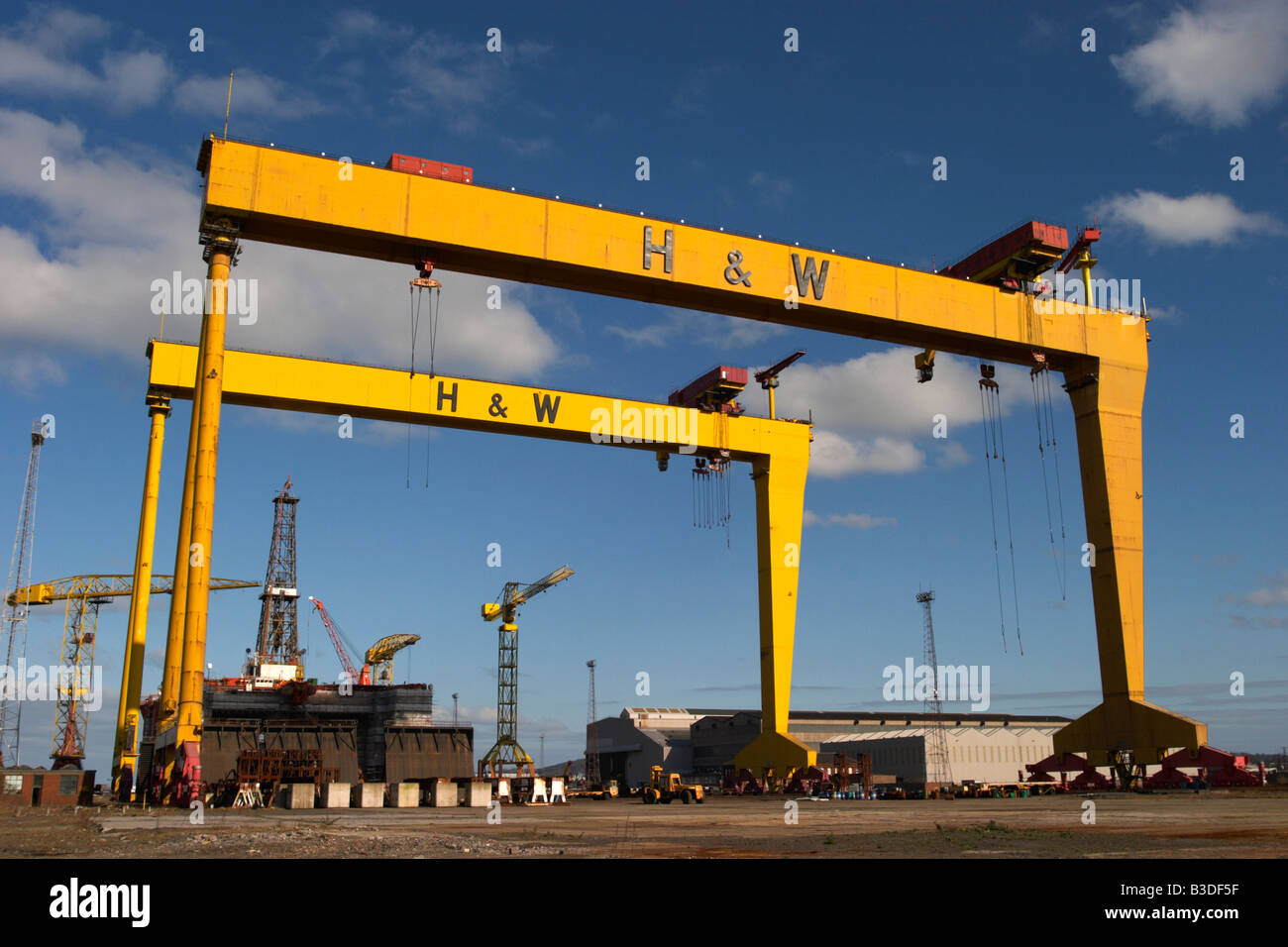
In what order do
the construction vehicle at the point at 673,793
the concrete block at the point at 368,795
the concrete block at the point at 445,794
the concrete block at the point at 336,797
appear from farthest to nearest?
the construction vehicle at the point at 673,793 → the concrete block at the point at 445,794 → the concrete block at the point at 368,795 → the concrete block at the point at 336,797

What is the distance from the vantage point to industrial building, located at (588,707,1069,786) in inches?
2488

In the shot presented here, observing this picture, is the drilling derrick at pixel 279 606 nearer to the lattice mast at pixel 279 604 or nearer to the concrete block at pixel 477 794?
the lattice mast at pixel 279 604

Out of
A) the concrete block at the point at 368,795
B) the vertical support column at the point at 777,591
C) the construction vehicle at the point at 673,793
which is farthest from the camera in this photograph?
the vertical support column at the point at 777,591

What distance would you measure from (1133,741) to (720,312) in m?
15.8

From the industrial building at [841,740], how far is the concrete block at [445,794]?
26.5 metres

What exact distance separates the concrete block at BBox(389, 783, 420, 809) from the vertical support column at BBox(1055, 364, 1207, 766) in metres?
18.4

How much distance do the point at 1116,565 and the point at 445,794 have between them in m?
19.6

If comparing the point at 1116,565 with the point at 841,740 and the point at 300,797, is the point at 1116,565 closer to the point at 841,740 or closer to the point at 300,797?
the point at 300,797

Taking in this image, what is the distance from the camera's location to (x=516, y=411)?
1242 inches

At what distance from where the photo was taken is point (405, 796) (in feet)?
87.7

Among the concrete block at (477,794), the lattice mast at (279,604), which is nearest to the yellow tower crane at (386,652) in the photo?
the lattice mast at (279,604)

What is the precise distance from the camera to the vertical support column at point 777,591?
3503 centimetres

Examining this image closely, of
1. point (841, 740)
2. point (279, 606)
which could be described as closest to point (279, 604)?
point (279, 606)
